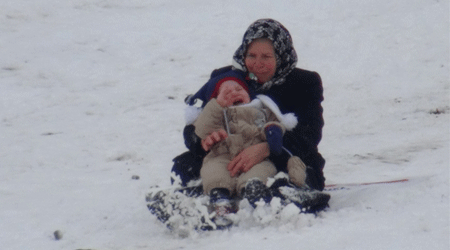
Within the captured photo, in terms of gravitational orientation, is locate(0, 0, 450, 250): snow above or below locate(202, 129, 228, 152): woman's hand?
below

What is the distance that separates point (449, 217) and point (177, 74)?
5.15m

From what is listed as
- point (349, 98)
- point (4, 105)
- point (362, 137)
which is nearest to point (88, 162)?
point (4, 105)

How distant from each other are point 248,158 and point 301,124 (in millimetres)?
429

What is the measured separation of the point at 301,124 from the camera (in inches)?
160

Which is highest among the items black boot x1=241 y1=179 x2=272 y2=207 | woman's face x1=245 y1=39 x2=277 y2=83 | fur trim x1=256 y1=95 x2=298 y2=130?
woman's face x1=245 y1=39 x2=277 y2=83

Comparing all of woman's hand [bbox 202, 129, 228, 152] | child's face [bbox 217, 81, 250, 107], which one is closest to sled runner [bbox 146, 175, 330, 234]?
woman's hand [bbox 202, 129, 228, 152]

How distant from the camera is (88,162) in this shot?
223 inches

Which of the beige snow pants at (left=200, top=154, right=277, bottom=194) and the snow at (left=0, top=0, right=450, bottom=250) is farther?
the beige snow pants at (left=200, top=154, right=277, bottom=194)

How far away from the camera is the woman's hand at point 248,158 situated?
12.6 feet

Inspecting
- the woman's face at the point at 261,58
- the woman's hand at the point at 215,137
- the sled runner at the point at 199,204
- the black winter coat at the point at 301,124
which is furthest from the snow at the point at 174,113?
the woman's face at the point at 261,58

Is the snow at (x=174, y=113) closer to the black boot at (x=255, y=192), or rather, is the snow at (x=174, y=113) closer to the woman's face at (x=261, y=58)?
the black boot at (x=255, y=192)

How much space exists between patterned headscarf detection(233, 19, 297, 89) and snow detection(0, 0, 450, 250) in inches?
31.8

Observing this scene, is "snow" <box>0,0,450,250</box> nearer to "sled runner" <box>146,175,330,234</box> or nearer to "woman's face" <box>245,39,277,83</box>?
"sled runner" <box>146,175,330,234</box>

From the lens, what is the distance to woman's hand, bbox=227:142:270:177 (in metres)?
3.83
